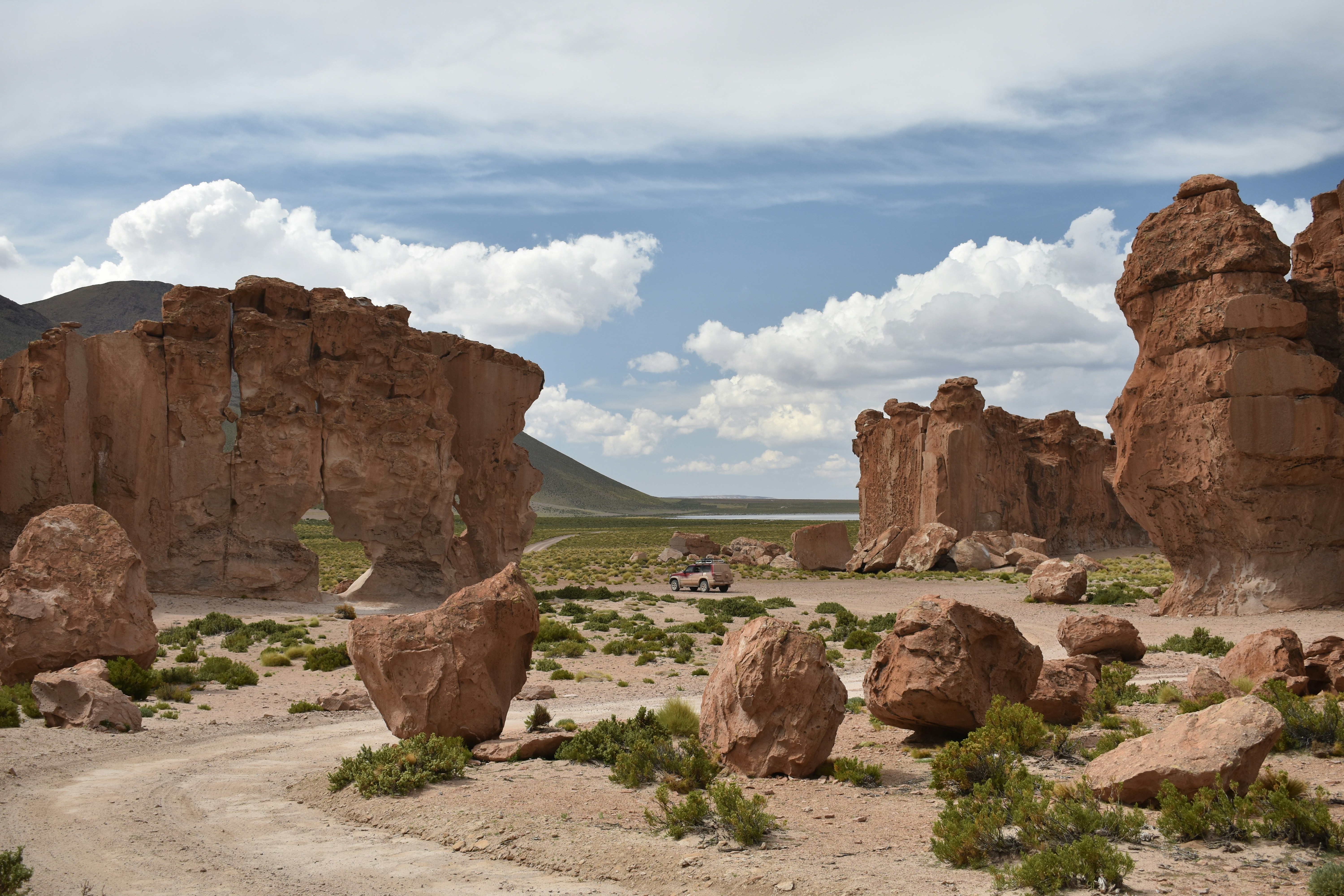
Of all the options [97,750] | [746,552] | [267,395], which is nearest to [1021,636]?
[97,750]

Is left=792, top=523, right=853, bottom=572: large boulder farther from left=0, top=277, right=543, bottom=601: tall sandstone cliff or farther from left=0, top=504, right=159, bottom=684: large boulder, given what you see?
left=0, top=504, right=159, bottom=684: large boulder

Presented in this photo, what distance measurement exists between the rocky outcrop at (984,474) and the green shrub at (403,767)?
41.3m

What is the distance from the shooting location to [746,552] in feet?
202

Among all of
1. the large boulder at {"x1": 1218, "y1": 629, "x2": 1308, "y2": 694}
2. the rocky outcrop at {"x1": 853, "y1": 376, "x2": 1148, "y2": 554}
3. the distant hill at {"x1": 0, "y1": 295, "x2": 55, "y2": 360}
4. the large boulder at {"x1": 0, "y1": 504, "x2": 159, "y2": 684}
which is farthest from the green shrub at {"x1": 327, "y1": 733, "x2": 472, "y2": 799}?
the distant hill at {"x1": 0, "y1": 295, "x2": 55, "y2": 360}

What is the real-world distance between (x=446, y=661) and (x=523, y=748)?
4.50 feet

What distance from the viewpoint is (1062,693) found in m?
12.4

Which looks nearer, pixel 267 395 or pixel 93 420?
pixel 93 420

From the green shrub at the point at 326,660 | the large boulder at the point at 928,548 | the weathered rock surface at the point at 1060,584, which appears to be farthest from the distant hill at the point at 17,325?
the weathered rock surface at the point at 1060,584

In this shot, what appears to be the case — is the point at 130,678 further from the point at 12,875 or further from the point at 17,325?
the point at 17,325

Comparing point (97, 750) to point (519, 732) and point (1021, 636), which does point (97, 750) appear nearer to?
point (519, 732)

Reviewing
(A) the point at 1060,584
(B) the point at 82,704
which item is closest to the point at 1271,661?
(B) the point at 82,704

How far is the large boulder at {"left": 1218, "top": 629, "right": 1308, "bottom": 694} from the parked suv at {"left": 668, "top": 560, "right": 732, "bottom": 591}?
28.1m

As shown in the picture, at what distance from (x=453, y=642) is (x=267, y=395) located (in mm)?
21032

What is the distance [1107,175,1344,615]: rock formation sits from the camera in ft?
77.2
